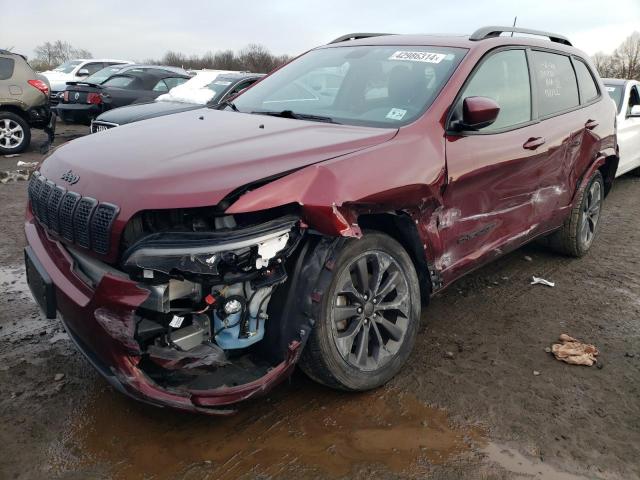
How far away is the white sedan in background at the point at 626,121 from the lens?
25.4ft

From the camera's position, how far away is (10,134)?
31.4 ft

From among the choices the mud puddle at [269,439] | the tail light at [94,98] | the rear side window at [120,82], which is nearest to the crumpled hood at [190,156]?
the mud puddle at [269,439]

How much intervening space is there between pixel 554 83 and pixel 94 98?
861cm

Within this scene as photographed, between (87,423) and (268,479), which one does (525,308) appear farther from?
(87,423)

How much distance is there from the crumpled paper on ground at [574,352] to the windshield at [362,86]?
1.68 m

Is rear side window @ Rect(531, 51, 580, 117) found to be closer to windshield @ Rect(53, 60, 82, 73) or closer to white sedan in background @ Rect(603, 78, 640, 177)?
white sedan in background @ Rect(603, 78, 640, 177)

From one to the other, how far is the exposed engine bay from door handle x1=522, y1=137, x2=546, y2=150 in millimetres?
2056

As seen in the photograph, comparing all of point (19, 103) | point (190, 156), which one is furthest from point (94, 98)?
point (190, 156)

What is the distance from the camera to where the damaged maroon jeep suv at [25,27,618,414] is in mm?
2223

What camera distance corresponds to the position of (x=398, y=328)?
2.96 metres

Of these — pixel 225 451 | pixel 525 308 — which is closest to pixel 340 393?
pixel 225 451

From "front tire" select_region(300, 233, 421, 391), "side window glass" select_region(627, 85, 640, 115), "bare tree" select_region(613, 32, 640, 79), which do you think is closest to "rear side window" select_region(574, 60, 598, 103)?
"front tire" select_region(300, 233, 421, 391)

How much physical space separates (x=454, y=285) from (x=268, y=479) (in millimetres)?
2581

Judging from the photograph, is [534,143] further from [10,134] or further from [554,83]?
[10,134]
